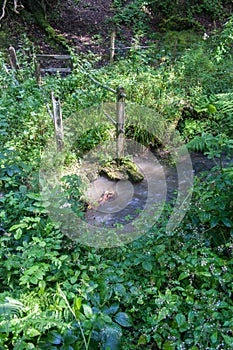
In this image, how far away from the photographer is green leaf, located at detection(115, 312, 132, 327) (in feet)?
6.65

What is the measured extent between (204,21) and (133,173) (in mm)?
8549

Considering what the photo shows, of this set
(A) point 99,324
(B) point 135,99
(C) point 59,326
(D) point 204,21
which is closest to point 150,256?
(A) point 99,324

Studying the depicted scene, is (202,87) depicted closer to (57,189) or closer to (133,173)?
(133,173)

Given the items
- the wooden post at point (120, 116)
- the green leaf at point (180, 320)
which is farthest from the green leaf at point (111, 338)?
the wooden post at point (120, 116)

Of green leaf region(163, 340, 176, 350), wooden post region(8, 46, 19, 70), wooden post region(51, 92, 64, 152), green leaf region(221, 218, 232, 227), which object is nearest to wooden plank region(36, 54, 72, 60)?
wooden post region(8, 46, 19, 70)

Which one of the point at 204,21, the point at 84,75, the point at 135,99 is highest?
the point at 204,21

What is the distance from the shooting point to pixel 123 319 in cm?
205

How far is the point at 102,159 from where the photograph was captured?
4.85 m

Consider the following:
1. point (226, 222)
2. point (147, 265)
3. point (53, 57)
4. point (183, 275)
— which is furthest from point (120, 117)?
point (53, 57)

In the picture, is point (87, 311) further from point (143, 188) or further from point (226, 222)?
point (143, 188)

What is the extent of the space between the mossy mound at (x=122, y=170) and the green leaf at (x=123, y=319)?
8.94 feet

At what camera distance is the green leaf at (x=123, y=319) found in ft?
6.65

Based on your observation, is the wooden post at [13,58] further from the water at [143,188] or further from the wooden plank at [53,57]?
the water at [143,188]

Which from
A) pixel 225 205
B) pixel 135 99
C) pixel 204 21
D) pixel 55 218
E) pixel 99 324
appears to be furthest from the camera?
pixel 204 21
